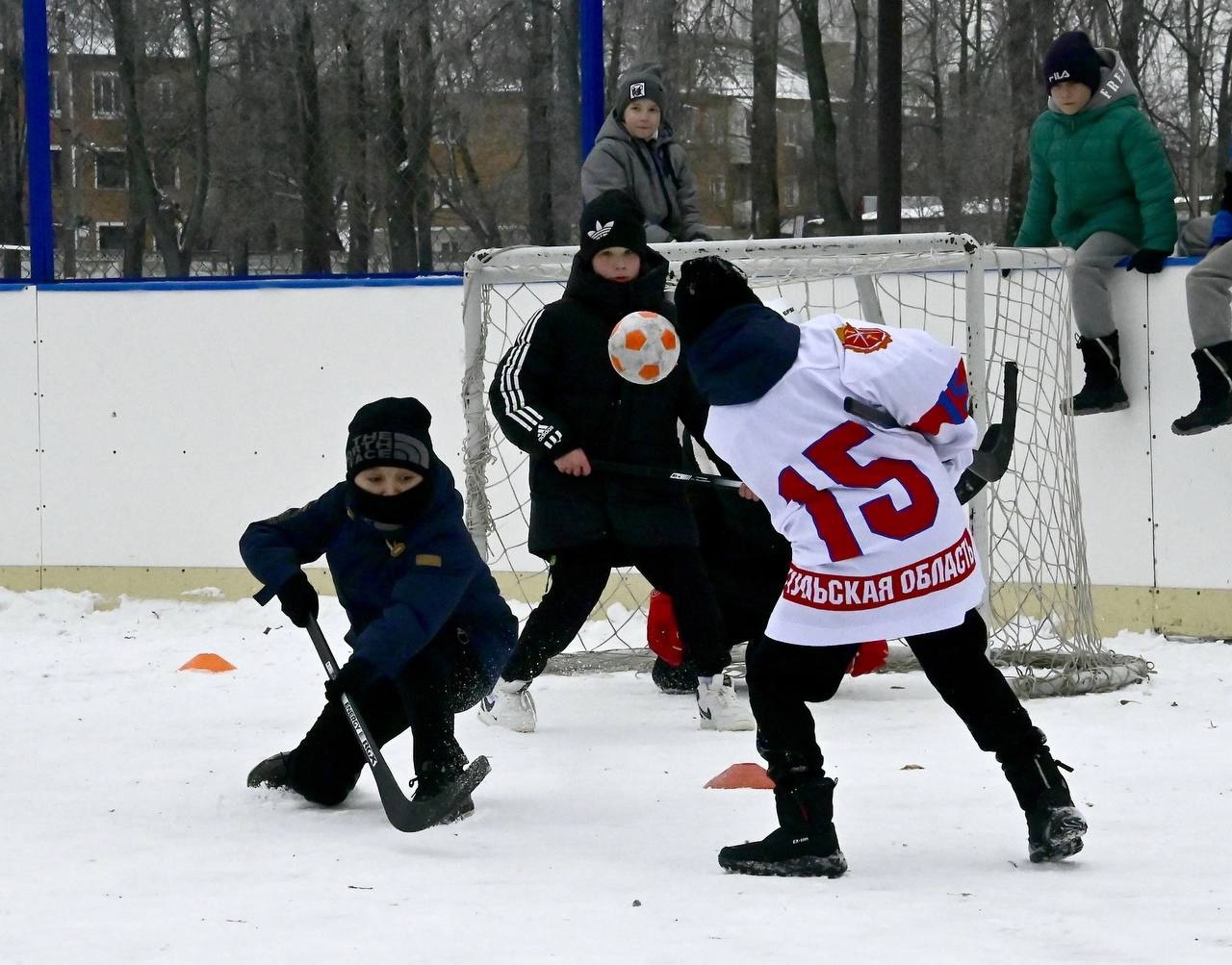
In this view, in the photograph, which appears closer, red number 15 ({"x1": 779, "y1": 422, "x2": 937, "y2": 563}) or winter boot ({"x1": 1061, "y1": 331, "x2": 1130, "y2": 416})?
red number 15 ({"x1": 779, "y1": 422, "x2": 937, "y2": 563})

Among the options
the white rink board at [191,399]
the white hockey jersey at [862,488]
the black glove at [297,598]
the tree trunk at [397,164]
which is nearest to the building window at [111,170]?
the white rink board at [191,399]

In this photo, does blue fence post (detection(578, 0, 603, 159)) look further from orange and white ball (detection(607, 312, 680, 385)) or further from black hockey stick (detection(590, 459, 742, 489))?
black hockey stick (detection(590, 459, 742, 489))

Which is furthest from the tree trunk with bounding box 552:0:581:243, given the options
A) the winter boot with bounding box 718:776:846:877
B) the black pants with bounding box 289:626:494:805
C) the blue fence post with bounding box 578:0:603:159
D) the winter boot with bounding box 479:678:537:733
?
the winter boot with bounding box 718:776:846:877

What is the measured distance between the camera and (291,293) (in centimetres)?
632

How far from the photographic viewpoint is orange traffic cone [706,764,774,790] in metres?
3.85

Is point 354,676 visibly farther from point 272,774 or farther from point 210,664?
point 210,664

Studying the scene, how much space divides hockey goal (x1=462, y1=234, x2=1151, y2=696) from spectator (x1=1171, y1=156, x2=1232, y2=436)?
381 mm

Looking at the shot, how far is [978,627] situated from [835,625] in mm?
270

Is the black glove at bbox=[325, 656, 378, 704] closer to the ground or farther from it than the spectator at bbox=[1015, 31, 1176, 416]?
closer to the ground

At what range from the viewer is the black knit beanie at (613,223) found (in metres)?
4.52

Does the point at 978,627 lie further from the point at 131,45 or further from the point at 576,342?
the point at 131,45

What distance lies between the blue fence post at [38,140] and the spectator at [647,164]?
1.99m

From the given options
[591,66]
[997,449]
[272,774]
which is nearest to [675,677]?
[997,449]

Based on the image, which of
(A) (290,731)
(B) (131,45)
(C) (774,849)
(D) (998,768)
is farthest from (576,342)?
(B) (131,45)
